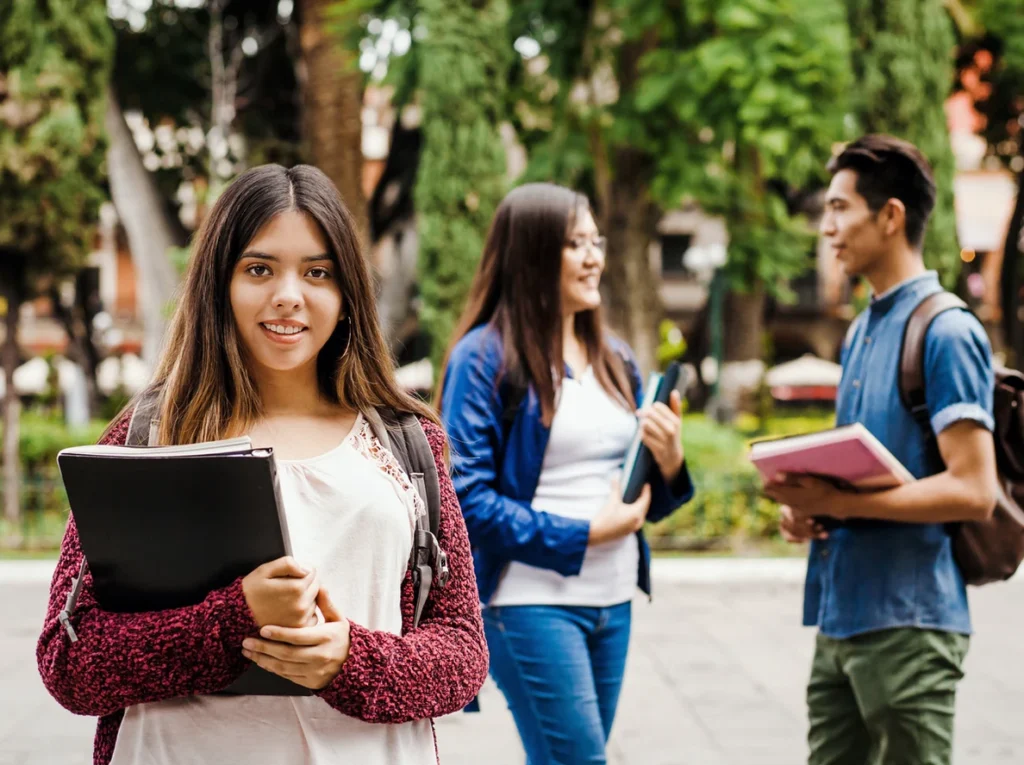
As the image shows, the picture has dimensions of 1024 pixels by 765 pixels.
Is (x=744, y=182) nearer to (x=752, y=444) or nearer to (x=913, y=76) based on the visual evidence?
(x=913, y=76)

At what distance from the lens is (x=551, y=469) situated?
9.83 feet

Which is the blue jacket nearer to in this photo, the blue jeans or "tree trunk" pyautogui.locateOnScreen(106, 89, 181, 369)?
the blue jeans

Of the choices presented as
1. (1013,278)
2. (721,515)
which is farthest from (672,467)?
(1013,278)

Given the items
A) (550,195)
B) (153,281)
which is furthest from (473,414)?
(153,281)

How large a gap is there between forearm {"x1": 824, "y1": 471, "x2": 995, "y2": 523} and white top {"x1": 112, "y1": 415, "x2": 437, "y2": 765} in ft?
4.34

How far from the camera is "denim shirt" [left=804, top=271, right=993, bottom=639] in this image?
2631 millimetres

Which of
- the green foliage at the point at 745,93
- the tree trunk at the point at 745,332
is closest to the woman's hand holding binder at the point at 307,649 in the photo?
the green foliage at the point at 745,93

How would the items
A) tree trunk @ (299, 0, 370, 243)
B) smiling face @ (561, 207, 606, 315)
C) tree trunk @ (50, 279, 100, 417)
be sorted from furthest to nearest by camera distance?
tree trunk @ (50, 279, 100, 417) → tree trunk @ (299, 0, 370, 243) → smiling face @ (561, 207, 606, 315)

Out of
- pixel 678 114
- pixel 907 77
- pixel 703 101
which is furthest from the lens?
pixel 907 77

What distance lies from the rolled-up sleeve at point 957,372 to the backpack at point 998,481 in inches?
1.2

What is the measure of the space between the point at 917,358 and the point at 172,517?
1.89 meters

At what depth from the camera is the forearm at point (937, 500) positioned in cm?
259

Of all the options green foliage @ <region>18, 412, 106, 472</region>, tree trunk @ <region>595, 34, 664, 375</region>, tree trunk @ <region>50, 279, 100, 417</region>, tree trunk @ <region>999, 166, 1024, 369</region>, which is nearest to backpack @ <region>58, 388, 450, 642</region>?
tree trunk @ <region>595, 34, 664, 375</region>

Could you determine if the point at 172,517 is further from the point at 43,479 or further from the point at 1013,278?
the point at 1013,278
